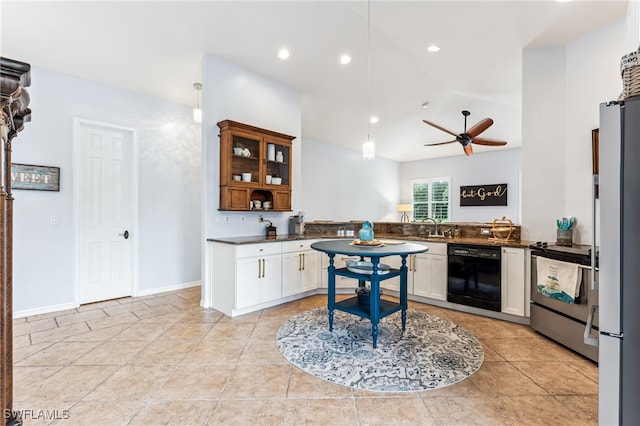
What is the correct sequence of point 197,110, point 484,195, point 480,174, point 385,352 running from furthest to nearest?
point 480,174, point 484,195, point 197,110, point 385,352

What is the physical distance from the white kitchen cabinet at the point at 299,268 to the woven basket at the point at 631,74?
3.46 m

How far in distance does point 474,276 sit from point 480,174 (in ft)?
17.6

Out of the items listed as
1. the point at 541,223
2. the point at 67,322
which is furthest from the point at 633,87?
the point at 67,322

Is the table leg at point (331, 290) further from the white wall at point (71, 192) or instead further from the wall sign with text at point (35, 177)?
the wall sign with text at point (35, 177)

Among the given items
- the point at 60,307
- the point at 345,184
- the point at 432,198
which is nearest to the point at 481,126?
the point at 345,184

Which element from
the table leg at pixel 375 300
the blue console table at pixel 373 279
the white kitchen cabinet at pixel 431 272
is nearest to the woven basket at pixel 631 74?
the blue console table at pixel 373 279

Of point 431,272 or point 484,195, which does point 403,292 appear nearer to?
point 431,272

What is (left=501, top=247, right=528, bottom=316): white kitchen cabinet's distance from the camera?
11.1 feet

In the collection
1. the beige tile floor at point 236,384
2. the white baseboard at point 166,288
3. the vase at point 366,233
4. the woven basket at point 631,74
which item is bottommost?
the beige tile floor at point 236,384

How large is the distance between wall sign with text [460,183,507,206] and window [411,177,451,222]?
0.46 m

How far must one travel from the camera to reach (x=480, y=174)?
812 cm

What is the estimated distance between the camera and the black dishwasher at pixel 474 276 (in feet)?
11.6

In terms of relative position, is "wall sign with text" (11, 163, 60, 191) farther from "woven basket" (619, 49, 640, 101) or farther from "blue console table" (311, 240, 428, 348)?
"woven basket" (619, 49, 640, 101)

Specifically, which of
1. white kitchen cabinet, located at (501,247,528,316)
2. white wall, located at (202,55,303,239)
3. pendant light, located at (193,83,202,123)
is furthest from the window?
pendant light, located at (193,83,202,123)
